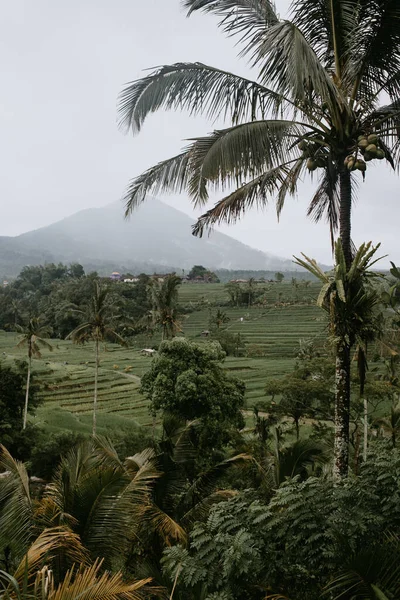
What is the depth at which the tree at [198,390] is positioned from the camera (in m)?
16.6

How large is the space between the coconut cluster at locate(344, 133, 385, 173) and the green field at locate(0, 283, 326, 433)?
10827mm

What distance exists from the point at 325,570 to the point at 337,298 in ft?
7.48

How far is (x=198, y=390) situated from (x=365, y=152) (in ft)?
44.4

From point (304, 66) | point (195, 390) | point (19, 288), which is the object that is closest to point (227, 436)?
point (195, 390)

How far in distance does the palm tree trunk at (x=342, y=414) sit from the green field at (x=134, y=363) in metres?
10.3

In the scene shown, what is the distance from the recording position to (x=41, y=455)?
14258 mm

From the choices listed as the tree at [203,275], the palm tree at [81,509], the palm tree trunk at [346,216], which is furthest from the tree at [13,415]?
the tree at [203,275]

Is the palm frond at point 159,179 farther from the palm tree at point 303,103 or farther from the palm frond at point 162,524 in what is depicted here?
the palm frond at point 162,524

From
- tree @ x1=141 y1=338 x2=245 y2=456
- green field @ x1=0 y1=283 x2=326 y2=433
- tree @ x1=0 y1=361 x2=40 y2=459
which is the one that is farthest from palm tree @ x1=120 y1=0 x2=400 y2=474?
tree @ x1=0 y1=361 x2=40 y2=459

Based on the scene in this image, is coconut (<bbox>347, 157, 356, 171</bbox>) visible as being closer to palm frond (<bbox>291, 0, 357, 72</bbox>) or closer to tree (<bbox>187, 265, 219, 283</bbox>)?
palm frond (<bbox>291, 0, 357, 72</bbox>)

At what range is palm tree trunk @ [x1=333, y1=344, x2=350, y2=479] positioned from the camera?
14.8 ft

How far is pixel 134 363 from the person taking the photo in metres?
43.4

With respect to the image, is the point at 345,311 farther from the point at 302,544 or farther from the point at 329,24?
the point at 329,24

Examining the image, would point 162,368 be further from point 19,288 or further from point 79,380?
point 19,288
